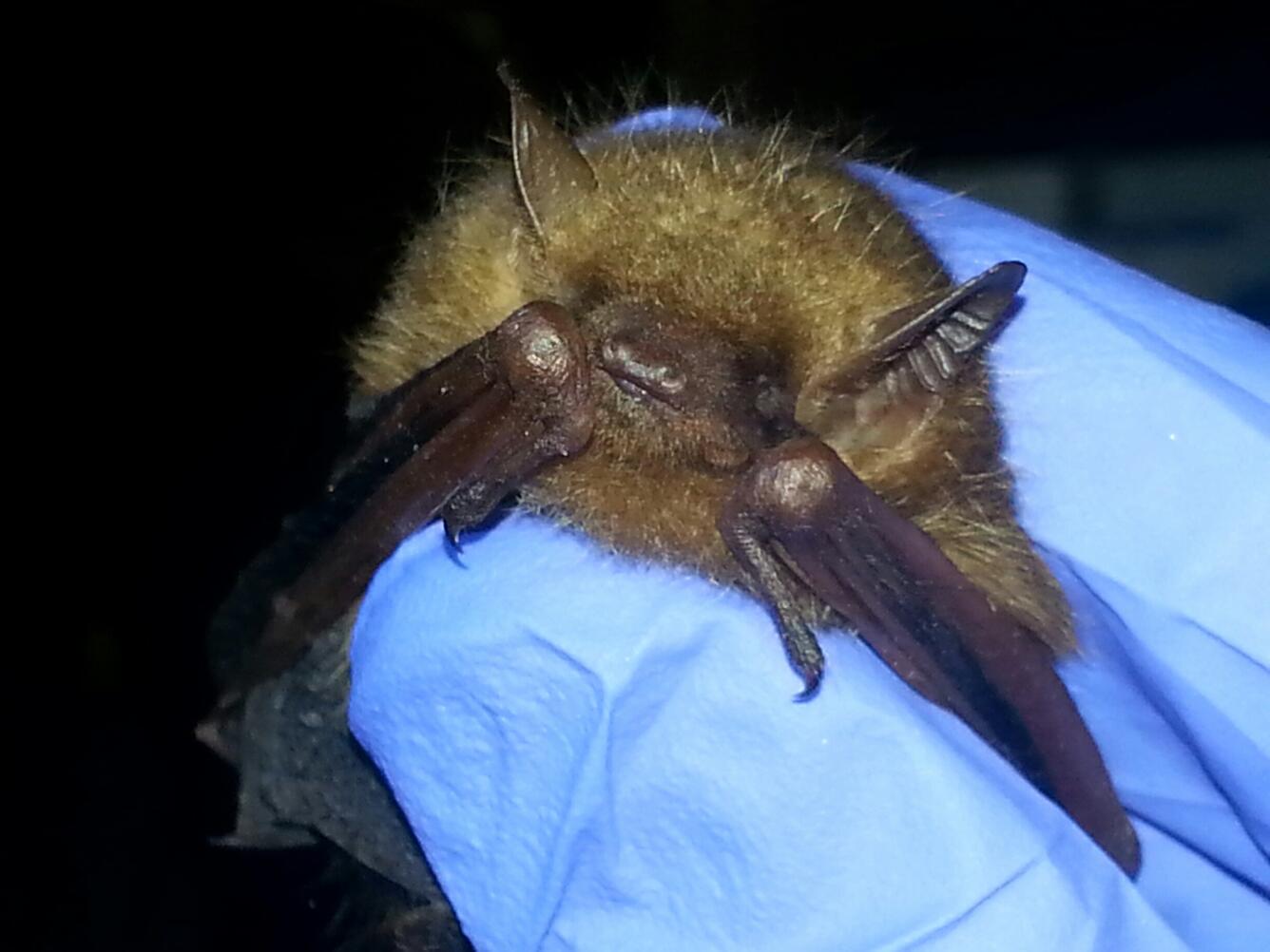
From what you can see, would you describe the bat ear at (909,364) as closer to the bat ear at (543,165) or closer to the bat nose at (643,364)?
the bat nose at (643,364)

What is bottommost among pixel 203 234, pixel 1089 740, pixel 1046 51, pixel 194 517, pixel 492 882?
pixel 194 517

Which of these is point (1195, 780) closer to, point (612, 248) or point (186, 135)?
point (612, 248)

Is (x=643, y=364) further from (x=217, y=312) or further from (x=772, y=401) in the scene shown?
(x=217, y=312)

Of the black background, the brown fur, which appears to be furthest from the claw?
the black background

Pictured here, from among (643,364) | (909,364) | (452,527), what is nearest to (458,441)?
(452,527)

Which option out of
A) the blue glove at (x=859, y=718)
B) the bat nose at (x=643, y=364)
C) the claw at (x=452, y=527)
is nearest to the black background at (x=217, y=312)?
the blue glove at (x=859, y=718)

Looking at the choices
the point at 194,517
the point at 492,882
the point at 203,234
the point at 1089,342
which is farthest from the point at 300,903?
the point at 1089,342

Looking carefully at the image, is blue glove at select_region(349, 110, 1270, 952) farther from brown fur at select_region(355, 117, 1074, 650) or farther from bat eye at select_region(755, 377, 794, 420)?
bat eye at select_region(755, 377, 794, 420)
